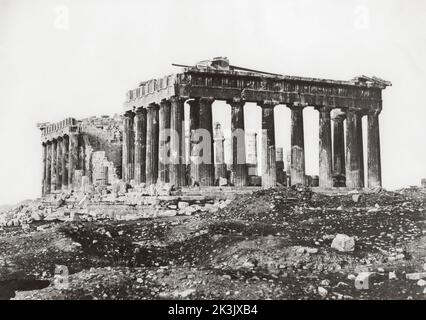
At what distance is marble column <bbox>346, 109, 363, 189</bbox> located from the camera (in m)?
36.4

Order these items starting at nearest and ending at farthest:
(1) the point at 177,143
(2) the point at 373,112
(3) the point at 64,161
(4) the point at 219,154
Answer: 1. (1) the point at 177,143
2. (2) the point at 373,112
3. (4) the point at 219,154
4. (3) the point at 64,161

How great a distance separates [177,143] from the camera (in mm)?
30703

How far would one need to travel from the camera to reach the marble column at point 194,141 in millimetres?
30953

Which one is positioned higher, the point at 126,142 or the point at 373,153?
the point at 126,142

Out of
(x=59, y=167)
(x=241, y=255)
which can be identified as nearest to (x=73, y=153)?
(x=59, y=167)

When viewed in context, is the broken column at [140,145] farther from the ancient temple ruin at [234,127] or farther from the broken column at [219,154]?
the broken column at [219,154]

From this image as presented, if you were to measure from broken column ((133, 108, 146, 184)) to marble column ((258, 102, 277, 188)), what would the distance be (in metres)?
6.63

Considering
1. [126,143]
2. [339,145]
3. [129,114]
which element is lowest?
[339,145]

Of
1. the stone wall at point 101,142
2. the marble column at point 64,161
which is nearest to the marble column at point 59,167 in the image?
the marble column at point 64,161

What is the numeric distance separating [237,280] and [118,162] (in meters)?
31.1

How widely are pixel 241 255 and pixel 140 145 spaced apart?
19.0 m

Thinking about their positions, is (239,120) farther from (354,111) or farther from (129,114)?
(354,111)

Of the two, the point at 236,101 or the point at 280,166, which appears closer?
the point at 236,101

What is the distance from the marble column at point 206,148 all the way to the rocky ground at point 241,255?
614 centimetres
